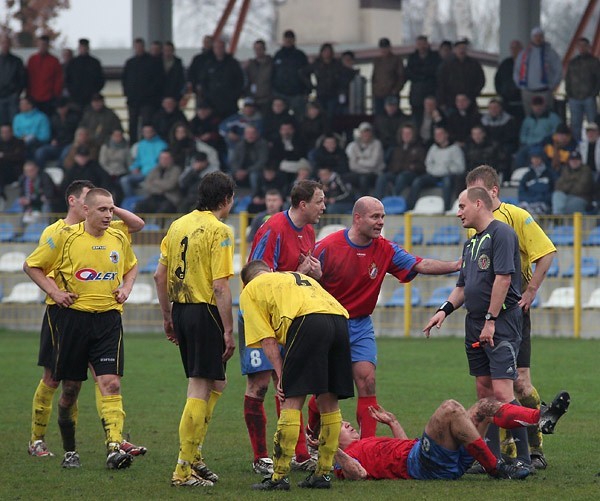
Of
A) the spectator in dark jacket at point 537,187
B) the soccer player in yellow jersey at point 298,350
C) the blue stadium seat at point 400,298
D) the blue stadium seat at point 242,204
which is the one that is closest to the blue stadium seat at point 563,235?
the spectator in dark jacket at point 537,187

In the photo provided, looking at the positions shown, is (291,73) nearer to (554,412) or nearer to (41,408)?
(41,408)

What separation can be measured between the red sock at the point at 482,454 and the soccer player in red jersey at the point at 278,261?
4.83ft

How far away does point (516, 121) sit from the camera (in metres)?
21.8

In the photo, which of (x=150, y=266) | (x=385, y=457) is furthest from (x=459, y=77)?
(x=385, y=457)

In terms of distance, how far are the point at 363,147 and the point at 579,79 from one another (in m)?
3.86

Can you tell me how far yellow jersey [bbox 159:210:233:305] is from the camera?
27.6 ft

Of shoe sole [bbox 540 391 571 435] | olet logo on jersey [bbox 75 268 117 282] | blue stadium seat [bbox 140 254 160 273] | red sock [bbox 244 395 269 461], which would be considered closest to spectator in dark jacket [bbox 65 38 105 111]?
blue stadium seat [bbox 140 254 160 273]

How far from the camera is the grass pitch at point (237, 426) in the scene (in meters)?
8.02

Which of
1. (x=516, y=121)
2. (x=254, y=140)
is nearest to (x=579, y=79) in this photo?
(x=516, y=121)

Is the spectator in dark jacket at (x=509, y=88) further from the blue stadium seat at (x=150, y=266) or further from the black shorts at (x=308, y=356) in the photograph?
the black shorts at (x=308, y=356)

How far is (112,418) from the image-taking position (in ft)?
29.5

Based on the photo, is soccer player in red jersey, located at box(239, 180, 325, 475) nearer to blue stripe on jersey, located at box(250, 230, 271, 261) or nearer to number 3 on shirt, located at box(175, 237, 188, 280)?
blue stripe on jersey, located at box(250, 230, 271, 261)

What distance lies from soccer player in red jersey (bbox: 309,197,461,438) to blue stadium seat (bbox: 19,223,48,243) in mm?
13277

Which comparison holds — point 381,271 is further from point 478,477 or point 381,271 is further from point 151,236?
point 151,236
